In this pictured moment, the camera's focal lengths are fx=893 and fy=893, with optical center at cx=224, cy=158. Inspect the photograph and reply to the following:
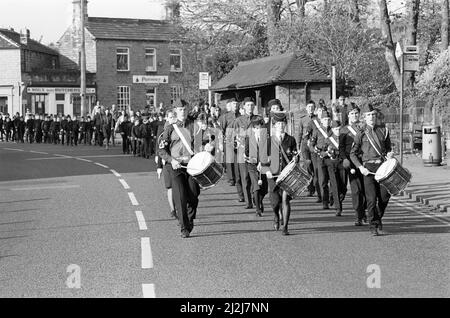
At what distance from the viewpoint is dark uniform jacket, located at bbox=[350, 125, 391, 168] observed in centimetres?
1270

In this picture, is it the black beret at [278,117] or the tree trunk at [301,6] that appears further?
the tree trunk at [301,6]

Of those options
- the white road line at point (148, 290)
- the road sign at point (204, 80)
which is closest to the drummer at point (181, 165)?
the white road line at point (148, 290)

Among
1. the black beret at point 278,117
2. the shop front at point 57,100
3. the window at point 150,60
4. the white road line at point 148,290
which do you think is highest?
the window at point 150,60

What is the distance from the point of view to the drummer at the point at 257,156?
13227 mm

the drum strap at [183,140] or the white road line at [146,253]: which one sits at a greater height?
the drum strap at [183,140]

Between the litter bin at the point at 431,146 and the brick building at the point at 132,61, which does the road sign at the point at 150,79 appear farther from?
the litter bin at the point at 431,146

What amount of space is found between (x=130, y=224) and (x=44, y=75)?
2031 inches

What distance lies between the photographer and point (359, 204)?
13.3 m

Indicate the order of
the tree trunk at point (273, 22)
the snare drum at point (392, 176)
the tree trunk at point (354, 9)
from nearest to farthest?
the snare drum at point (392, 176)
the tree trunk at point (354, 9)
the tree trunk at point (273, 22)

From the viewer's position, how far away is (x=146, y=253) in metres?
10.7

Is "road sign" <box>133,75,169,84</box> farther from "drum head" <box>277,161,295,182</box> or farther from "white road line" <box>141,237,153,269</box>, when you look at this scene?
"white road line" <box>141,237,153,269</box>

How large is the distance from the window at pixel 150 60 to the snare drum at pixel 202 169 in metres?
54.7

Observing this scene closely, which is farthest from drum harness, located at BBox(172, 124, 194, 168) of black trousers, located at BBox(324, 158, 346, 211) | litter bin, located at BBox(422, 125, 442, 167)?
litter bin, located at BBox(422, 125, 442, 167)

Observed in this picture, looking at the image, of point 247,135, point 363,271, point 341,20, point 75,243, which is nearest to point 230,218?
point 247,135
